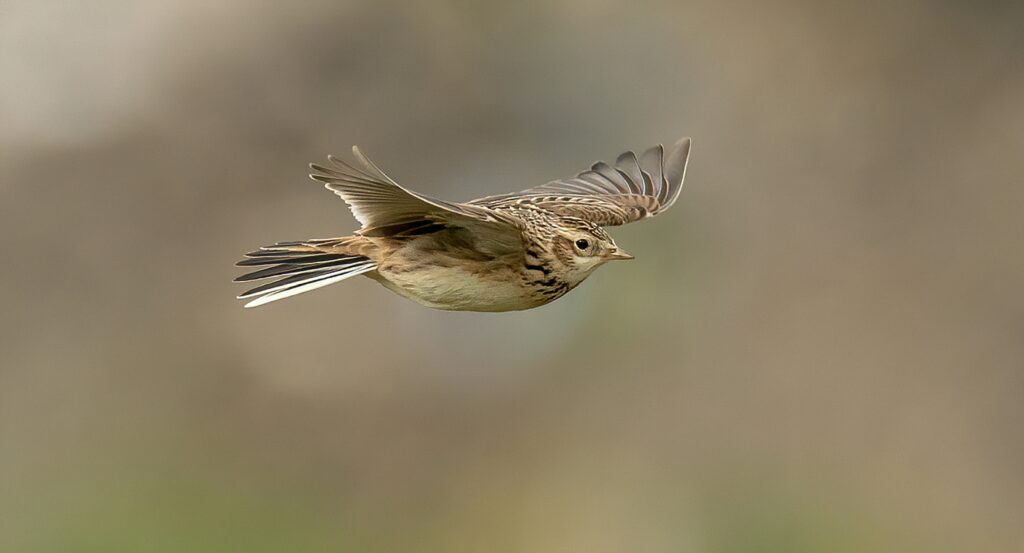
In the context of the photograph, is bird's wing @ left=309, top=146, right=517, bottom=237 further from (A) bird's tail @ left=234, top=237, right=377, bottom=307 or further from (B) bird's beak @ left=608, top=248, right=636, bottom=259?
(B) bird's beak @ left=608, top=248, right=636, bottom=259

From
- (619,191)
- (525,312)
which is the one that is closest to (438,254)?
(619,191)

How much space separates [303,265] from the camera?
383 centimetres

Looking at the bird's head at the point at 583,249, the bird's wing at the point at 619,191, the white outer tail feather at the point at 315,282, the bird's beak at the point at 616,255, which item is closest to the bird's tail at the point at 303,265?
the white outer tail feather at the point at 315,282

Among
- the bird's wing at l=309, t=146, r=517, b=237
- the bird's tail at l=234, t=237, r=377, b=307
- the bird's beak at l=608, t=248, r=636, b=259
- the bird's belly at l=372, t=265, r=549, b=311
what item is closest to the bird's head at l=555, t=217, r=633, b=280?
the bird's beak at l=608, t=248, r=636, b=259

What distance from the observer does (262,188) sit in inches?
460

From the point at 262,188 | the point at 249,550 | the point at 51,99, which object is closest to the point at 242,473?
the point at 249,550

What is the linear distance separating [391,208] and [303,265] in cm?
28

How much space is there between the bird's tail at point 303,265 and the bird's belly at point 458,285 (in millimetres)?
91

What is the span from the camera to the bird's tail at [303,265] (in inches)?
142

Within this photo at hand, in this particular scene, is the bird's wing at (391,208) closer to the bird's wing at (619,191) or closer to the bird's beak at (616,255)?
the bird's beak at (616,255)

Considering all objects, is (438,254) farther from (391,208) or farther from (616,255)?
(616,255)

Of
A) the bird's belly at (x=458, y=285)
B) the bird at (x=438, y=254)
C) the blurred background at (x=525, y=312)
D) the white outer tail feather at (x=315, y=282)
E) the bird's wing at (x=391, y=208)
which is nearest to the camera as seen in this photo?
the bird's wing at (x=391, y=208)

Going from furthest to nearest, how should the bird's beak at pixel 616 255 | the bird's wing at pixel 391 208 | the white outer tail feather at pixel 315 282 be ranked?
the bird's beak at pixel 616 255 < the white outer tail feather at pixel 315 282 < the bird's wing at pixel 391 208

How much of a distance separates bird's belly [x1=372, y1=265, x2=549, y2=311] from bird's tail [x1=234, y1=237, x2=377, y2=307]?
9 centimetres
